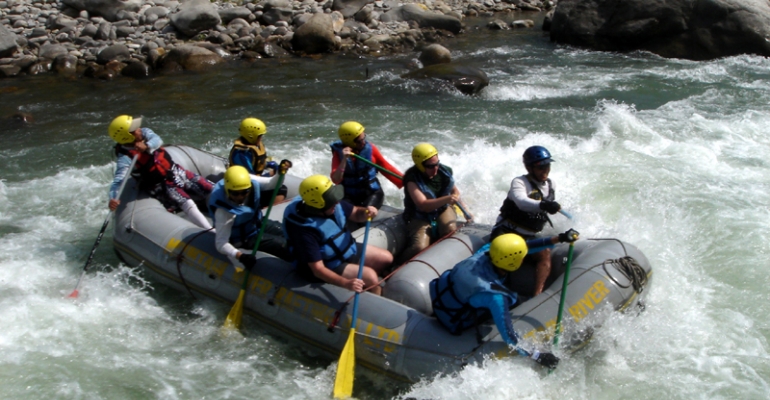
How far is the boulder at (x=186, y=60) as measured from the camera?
634 inches

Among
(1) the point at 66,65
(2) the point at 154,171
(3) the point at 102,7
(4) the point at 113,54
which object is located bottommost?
(1) the point at 66,65

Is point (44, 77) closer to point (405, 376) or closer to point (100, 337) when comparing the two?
point (100, 337)

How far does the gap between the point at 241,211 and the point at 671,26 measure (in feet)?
47.3

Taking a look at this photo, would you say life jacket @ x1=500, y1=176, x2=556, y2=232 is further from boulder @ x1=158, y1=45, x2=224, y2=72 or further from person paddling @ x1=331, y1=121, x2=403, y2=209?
boulder @ x1=158, y1=45, x2=224, y2=72

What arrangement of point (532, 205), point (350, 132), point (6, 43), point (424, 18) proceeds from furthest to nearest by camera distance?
point (424, 18) < point (6, 43) < point (350, 132) < point (532, 205)

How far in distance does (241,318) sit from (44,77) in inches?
486

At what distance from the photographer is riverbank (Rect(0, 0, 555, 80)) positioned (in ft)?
53.6

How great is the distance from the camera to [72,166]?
10.5 metres

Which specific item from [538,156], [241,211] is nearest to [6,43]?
[241,211]

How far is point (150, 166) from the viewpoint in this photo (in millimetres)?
7004

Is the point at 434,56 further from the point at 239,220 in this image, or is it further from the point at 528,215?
the point at 528,215

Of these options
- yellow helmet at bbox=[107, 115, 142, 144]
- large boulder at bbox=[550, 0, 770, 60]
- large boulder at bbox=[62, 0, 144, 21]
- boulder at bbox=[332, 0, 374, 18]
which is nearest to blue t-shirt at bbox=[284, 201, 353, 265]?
yellow helmet at bbox=[107, 115, 142, 144]

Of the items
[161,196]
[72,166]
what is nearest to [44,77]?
[72,166]

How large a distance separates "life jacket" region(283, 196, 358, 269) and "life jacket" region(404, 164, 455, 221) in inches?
38.8
